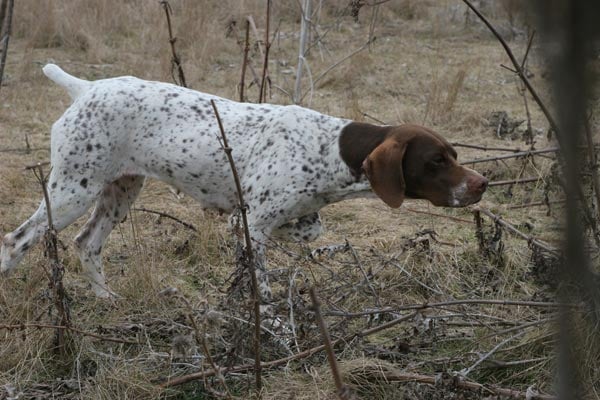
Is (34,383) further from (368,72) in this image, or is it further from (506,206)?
(368,72)

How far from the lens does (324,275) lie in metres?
4.53

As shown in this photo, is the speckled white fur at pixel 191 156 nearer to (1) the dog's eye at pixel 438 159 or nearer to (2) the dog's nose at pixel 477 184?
(1) the dog's eye at pixel 438 159

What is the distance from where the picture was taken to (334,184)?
13.6ft

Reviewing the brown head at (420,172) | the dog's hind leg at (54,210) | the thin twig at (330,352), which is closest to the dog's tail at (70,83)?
the dog's hind leg at (54,210)

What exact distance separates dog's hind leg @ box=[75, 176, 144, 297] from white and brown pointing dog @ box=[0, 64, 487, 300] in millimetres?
113

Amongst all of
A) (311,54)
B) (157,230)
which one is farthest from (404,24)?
Result: (157,230)

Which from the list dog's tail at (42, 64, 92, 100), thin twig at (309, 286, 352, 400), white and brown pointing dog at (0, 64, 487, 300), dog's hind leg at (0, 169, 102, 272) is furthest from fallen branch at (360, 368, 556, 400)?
dog's tail at (42, 64, 92, 100)

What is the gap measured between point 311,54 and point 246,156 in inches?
257

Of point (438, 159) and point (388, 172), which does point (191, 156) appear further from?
point (438, 159)

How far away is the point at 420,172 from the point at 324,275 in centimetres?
86

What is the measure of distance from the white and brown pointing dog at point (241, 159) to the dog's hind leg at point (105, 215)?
0.11 metres

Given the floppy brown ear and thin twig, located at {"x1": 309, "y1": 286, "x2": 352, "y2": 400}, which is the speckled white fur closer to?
the floppy brown ear

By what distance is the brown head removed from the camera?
3.97 meters

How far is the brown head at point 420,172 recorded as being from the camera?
156 inches
